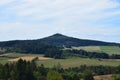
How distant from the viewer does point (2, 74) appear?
14162cm

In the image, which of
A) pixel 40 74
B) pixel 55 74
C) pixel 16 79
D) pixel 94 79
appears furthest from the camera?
pixel 94 79

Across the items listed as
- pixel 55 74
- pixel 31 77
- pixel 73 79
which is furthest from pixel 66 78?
pixel 55 74

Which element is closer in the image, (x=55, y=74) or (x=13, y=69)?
(x=55, y=74)

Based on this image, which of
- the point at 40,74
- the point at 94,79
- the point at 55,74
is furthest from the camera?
the point at 94,79

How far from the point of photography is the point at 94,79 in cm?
16538

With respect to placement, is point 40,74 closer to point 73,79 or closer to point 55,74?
point 73,79

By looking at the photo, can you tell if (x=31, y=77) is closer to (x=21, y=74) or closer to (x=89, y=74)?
(x=21, y=74)

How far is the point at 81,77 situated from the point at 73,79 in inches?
489

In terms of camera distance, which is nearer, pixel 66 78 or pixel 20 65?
pixel 20 65

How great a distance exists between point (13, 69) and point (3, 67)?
176 inches

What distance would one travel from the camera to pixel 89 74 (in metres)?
162

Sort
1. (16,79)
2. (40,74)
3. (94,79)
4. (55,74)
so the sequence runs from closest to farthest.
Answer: (55,74) → (16,79) → (40,74) → (94,79)

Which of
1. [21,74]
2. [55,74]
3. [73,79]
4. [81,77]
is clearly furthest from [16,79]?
[81,77]

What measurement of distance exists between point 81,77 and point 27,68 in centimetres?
3604
